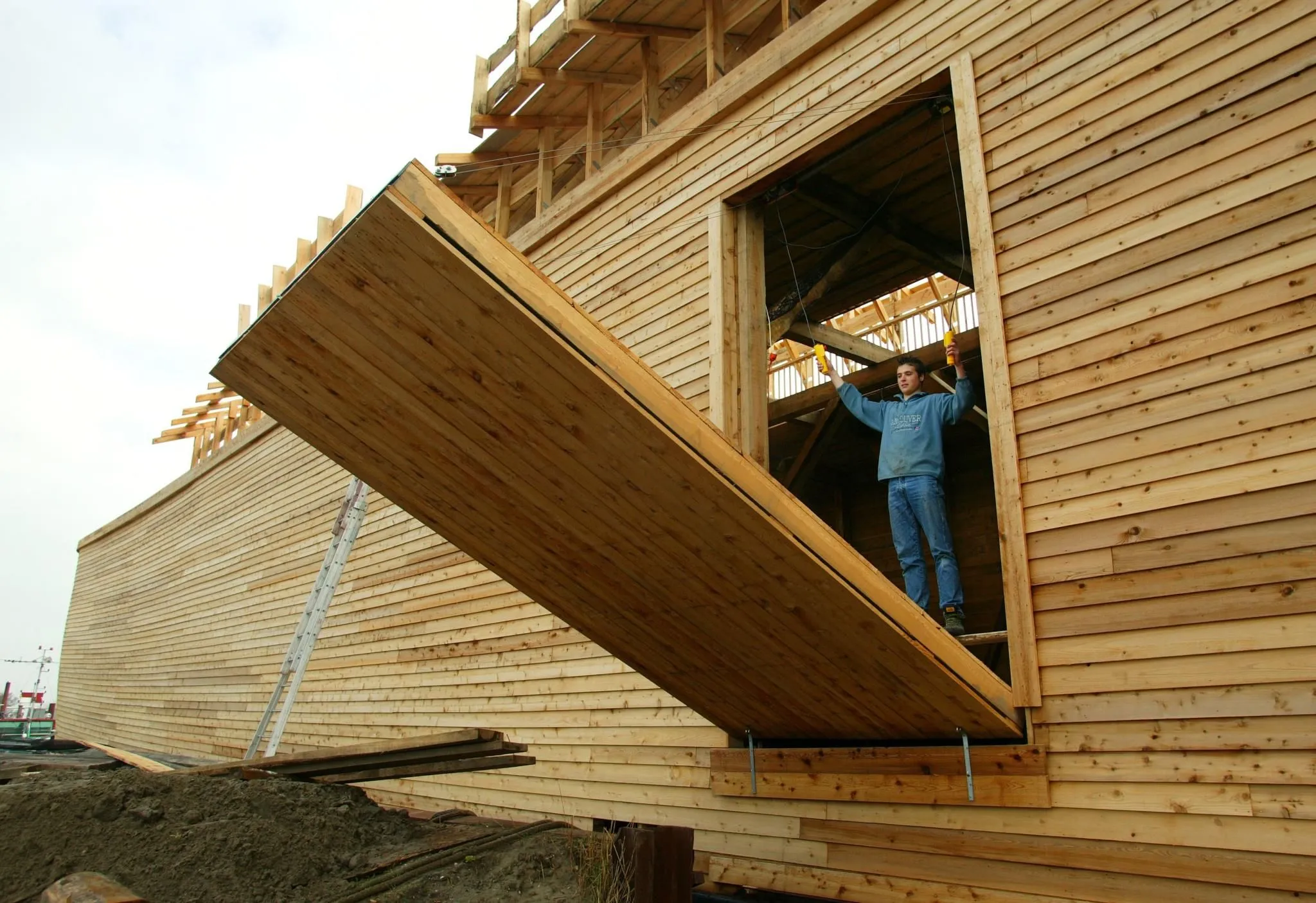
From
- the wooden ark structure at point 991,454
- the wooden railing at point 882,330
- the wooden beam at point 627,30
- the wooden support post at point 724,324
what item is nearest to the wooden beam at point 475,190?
the wooden beam at point 627,30

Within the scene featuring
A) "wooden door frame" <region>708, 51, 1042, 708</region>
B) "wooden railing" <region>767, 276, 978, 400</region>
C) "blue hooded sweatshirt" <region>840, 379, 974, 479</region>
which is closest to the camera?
"wooden door frame" <region>708, 51, 1042, 708</region>

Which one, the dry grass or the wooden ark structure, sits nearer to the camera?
the wooden ark structure

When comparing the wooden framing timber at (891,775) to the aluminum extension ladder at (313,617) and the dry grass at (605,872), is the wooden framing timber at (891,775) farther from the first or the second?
the aluminum extension ladder at (313,617)

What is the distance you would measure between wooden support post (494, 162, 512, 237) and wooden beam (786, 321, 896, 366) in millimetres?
3276

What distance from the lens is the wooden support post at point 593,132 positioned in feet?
26.1

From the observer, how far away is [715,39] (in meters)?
6.85

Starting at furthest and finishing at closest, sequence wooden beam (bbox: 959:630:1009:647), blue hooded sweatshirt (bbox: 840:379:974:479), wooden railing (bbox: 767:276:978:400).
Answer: wooden railing (bbox: 767:276:978:400), blue hooded sweatshirt (bbox: 840:379:974:479), wooden beam (bbox: 959:630:1009:647)

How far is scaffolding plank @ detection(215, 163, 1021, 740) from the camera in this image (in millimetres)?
3320

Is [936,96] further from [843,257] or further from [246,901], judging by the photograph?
[246,901]

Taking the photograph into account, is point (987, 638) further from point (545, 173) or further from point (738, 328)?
point (545, 173)

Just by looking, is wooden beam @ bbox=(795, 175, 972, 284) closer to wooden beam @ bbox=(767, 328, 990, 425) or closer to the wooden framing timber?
wooden beam @ bbox=(767, 328, 990, 425)

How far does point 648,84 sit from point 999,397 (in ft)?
14.8

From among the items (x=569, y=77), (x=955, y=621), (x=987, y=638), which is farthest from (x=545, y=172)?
(x=987, y=638)

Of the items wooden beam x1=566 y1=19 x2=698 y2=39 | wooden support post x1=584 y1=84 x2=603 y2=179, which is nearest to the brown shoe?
wooden support post x1=584 y1=84 x2=603 y2=179
